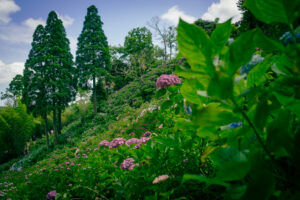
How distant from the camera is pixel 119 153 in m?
1.10

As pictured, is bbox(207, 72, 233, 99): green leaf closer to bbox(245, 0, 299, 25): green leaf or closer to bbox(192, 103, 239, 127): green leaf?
bbox(192, 103, 239, 127): green leaf

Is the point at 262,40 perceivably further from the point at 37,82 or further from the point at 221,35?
the point at 37,82

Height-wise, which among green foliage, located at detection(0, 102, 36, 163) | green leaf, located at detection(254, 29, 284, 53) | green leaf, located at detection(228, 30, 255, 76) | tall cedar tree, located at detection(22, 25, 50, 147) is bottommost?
green foliage, located at detection(0, 102, 36, 163)

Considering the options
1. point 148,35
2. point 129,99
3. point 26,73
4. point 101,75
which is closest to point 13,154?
point 26,73

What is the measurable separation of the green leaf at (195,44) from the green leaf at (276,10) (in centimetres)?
11

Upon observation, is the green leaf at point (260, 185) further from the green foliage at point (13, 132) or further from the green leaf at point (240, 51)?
the green foliage at point (13, 132)

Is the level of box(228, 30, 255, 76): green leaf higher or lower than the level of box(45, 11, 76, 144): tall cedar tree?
lower

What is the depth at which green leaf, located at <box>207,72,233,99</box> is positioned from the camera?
27cm

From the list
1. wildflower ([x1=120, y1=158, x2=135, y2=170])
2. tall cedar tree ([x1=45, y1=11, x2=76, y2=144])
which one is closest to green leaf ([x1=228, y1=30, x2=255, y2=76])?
wildflower ([x1=120, y1=158, x2=135, y2=170])

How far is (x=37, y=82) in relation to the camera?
1465 centimetres

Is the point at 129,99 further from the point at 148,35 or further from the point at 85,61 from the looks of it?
the point at 148,35

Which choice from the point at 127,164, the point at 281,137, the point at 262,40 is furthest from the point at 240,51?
the point at 127,164

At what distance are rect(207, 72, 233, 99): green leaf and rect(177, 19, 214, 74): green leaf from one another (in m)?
0.05

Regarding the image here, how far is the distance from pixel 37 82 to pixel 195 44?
59.3 feet
